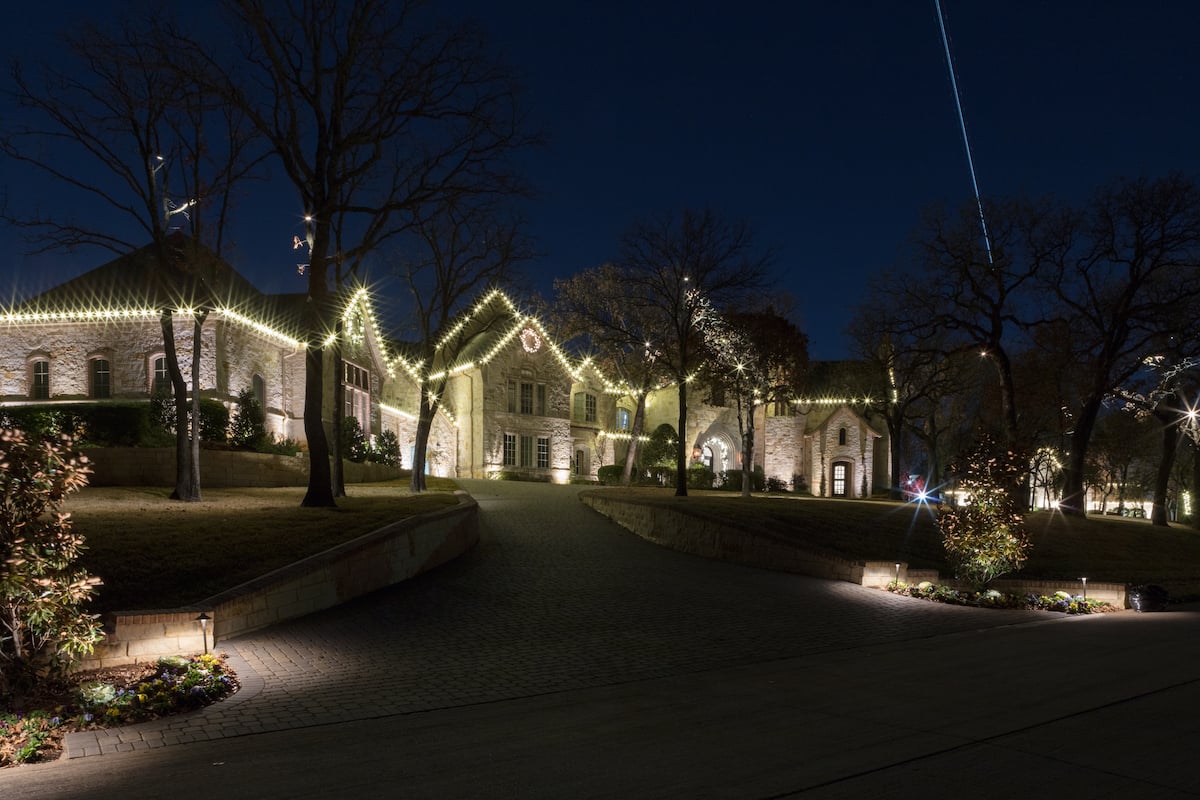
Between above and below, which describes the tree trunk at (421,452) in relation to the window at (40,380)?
below

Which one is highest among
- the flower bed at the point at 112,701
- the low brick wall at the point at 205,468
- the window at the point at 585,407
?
the window at the point at 585,407

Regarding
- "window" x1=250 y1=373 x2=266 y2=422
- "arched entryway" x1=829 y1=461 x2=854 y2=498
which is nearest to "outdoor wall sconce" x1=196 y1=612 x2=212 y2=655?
"window" x1=250 y1=373 x2=266 y2=422

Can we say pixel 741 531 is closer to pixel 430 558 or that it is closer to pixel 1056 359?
pixel 430 558

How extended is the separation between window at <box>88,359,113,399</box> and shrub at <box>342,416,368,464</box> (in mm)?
8158

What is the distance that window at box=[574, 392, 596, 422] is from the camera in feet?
154

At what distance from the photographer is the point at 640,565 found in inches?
670

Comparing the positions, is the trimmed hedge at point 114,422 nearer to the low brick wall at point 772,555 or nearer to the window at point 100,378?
Result: the window at point 100,378

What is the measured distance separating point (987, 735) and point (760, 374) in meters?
30.0

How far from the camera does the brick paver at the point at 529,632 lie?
7.79m

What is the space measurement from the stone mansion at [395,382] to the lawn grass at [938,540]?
12853 millimetres

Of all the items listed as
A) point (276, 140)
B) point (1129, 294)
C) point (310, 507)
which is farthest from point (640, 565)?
point (1129, 294)

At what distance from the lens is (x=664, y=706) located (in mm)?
7711

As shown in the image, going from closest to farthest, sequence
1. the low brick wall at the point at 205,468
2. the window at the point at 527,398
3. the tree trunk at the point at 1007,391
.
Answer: the low brick wall at the point at 205,468 < the tree trunk at the point at 1007,391 < the window at the point at 527,398

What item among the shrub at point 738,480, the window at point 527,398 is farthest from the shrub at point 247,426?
the shrub at point 738,480
